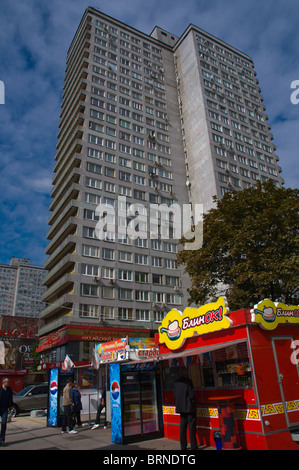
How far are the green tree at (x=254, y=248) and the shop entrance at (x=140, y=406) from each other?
30.2 feet

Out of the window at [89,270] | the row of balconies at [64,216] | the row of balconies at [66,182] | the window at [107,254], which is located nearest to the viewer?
the window at [89,270]

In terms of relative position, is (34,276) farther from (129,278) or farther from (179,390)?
(179,390)

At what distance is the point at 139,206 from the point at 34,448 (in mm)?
37115

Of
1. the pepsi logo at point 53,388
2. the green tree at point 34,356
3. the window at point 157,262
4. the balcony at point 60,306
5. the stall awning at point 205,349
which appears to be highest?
the window at point 157,262

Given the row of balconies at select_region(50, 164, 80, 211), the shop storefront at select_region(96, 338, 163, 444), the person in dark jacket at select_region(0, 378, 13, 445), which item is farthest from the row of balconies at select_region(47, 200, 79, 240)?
the person in dark jacket at select_region(0, 378, 13, 445)

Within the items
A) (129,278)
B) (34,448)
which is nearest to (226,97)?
(129,278)

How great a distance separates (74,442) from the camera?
448 inches

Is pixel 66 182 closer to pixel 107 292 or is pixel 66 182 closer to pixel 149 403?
pixel 107 292

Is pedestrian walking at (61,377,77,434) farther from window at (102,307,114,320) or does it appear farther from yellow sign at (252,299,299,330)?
window at (102,307,114,320)

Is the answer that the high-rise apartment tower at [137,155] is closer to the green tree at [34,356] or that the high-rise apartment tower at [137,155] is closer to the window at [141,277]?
the window at [141,277]

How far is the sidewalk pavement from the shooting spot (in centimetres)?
1019

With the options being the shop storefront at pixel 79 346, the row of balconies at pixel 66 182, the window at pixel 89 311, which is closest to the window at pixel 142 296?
the shop storefront at pixel 79 346

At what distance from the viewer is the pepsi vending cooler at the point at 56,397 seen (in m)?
15.7

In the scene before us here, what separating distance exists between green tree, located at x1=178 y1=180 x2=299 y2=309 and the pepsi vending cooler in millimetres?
9838
